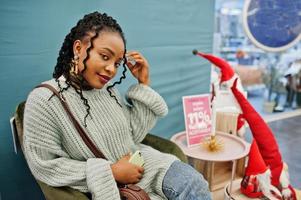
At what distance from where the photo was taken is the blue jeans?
104 centimetres

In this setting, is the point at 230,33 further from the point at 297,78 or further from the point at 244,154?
the point at 244,154

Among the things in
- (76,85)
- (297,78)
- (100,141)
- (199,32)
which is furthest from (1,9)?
(297,78)

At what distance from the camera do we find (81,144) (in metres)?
1.02

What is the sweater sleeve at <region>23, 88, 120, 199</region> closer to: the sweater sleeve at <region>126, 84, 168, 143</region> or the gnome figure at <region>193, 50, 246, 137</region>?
the sweater sleeve at <region>126, 84, 168, 143</region>

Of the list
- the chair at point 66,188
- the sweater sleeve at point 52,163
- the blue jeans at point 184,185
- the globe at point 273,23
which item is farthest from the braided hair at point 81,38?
the globe at point 273,23

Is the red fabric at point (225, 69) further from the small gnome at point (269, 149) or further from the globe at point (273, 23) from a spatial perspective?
the globe at point (273, 23)

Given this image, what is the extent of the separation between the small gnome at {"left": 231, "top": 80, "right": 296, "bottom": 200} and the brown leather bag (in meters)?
0.63

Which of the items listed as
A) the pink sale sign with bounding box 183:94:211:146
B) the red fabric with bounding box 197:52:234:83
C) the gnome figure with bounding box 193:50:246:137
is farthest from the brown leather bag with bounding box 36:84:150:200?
the red fabric with bounding box 197:52:234:83

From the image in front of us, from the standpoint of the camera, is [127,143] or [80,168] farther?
[127,143]

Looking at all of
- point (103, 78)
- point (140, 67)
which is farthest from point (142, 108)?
point (103, 78)

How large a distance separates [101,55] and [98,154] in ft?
1.24

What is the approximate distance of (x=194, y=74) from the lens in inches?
81.7

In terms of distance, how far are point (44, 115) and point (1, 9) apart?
57 centimetres

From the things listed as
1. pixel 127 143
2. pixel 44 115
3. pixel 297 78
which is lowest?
pixel 297 78
